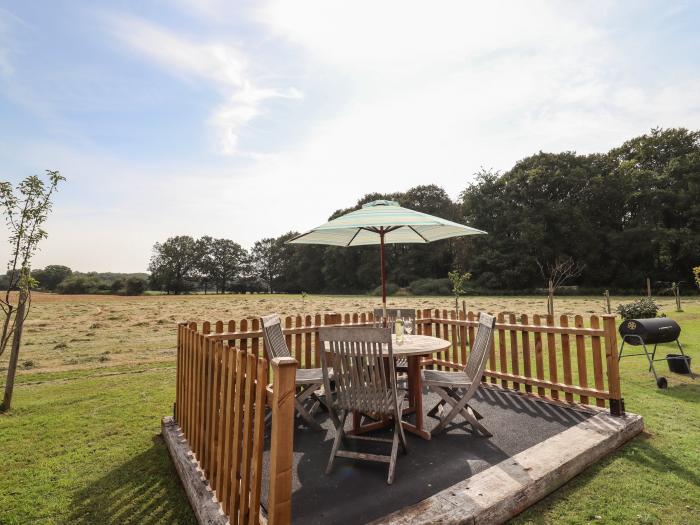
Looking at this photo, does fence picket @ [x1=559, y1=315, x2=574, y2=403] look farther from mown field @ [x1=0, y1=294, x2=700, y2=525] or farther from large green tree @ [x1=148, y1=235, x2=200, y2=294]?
large green tree @ [x1=148, y1=235, x2=200, y2=294]

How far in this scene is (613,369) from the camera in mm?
4066

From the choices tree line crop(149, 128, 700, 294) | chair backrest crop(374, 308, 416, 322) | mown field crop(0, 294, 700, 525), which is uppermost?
tree line crop(149, 128, 700, 294)

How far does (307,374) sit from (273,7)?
5158 millimetres

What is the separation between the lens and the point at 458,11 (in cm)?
529

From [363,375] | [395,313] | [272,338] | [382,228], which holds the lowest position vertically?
[363,375]

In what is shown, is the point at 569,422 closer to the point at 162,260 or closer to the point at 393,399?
the point at 393,399

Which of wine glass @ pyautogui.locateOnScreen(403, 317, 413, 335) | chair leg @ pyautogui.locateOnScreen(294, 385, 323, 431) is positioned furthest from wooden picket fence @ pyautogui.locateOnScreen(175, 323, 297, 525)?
wine glass @ pyautogui.locateOnScreen(403, 317, 413, 335)

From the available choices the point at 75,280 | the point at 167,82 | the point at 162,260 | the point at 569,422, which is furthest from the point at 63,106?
the point at 162,260

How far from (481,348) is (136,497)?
11.4ft

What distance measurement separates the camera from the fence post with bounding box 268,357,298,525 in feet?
5.49

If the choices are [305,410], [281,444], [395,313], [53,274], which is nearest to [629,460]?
[305,410]

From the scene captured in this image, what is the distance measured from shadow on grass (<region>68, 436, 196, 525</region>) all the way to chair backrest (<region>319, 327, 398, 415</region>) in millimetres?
1469

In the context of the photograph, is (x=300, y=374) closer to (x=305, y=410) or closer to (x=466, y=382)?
(x=305, y=410)

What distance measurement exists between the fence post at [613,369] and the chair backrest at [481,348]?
4.40 feet
